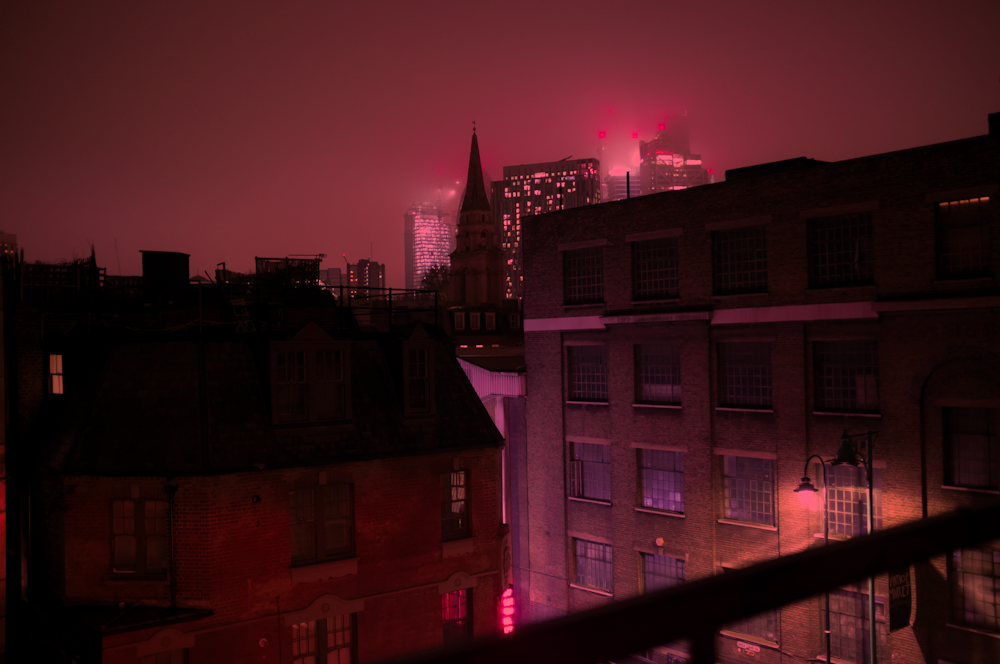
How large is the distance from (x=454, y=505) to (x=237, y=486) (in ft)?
22.8

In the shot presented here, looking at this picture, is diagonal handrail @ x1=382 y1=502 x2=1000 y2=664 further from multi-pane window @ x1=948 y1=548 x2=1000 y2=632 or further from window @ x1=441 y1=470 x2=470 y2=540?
multi-pane window @ x1=948 y1=548 x2=1000 y2=632

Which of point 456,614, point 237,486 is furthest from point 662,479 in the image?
point 237,486

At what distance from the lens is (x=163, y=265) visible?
1062 inches

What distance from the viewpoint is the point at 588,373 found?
3225cm

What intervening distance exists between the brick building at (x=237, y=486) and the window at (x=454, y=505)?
0.06 m

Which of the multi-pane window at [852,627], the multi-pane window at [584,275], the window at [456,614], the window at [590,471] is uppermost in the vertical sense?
the multi-pane window at [584,275]

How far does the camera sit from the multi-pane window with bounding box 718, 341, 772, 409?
27.1m

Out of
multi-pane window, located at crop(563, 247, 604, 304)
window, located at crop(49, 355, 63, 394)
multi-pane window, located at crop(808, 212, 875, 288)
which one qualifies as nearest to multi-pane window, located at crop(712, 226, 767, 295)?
multi-pane window, located at crop(808, 212, 875, 288)

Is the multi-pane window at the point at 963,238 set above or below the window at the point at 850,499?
above

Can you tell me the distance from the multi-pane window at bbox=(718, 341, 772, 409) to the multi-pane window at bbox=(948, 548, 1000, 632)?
24.6 ft

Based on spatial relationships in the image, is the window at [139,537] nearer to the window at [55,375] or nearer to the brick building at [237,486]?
the brick building at [237,486]

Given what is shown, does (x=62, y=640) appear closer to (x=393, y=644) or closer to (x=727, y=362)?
(x=393, y=644)

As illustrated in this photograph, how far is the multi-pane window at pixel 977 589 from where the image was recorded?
22.1m

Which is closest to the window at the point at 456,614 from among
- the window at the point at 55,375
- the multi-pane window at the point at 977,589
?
the window at the point at 55,375
